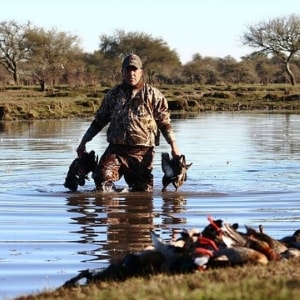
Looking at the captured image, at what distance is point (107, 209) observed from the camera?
38.3ft

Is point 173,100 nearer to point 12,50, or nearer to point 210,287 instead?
point 12,50

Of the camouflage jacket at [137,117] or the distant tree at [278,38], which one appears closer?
the camouflage jacket at [137,117]

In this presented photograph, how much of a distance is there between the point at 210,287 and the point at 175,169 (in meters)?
7.06

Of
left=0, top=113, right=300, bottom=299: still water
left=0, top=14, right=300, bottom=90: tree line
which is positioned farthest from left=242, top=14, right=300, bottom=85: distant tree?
left=0, top=113, right=300, bottom=299: still water

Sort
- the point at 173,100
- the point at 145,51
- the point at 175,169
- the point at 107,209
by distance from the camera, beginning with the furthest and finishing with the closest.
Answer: the point at 145,51, the point at 173,100, the point at 175,169, the point at 107,209

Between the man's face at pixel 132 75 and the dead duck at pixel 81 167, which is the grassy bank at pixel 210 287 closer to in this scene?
the man's face at pixel 132 75

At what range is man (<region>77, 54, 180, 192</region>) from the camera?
488 inches

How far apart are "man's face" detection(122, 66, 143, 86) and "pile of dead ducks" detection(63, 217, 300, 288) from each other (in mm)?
5347

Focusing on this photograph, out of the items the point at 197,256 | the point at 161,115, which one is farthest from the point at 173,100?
the point at 197,256

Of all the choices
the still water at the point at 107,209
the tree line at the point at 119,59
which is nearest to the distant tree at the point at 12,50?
the tree line at the point at 119,59

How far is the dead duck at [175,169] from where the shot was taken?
12656 mm

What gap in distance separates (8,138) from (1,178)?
12.8m

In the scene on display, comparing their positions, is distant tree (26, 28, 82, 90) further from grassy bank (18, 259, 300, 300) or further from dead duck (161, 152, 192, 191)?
grassy bank (18, 259, 300, 300)

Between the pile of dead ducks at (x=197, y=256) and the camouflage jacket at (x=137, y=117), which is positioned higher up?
the camouflage jacket at (x=137, y=117)
